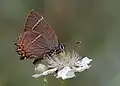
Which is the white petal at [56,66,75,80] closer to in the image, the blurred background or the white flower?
the white flower

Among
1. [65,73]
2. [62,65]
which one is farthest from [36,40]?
[65,73]

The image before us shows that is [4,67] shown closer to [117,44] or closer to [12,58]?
[12,58]

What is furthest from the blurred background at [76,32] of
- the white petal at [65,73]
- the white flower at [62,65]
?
the white petal at [65,73]

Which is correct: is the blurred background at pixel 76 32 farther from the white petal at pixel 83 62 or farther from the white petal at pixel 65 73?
the white petal at pixel 65 73

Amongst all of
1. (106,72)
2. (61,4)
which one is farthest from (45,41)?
(61,4)

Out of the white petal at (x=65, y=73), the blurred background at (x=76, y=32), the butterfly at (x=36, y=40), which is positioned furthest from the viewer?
the blurred background at (x=76, y=32)
